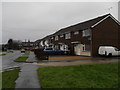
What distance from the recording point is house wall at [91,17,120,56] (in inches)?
930

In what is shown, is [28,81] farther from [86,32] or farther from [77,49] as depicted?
[77,49]

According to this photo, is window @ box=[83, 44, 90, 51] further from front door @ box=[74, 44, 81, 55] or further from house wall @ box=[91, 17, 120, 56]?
front door @ box=[74, 44, 81, 55]

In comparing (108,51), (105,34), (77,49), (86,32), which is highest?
(86,32)

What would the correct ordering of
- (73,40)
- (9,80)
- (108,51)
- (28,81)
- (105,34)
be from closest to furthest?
(28,81), (9,80), (108,51), (105,34), (73,40)

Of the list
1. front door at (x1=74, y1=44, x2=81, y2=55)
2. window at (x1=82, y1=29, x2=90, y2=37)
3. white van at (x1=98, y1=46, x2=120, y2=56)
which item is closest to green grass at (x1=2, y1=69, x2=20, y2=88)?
white van at (x1=98, y1=46, x2=120, y2=56)

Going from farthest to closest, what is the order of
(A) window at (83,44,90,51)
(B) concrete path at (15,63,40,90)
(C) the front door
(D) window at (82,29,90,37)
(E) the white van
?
(C) the front door → (D) window at (82,29,90,37) → (A) window at (83,44,90,51) → (E) the white van → (B) concrete path at (15,63,40,90)

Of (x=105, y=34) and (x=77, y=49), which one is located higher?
(x=105, y=34)

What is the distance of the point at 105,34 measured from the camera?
24484 millimetres

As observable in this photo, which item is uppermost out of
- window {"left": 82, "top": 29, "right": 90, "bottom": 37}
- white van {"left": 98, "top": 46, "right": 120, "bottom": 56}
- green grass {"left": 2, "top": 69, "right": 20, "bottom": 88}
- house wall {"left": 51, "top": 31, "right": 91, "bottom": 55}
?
window {"left": 82, "top": 29, "right": 90, "bottom": 37}

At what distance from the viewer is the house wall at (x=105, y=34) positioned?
23.6m

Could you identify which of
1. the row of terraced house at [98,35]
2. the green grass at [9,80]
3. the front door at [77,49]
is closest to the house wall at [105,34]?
the row of terraced house at [98,35]

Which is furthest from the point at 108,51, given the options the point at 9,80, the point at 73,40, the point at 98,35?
the point at 9,80

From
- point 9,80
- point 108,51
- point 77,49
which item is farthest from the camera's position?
point 77,49

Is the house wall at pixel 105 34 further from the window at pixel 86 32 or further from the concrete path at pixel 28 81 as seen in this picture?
the concrete path at pixel 28 81
